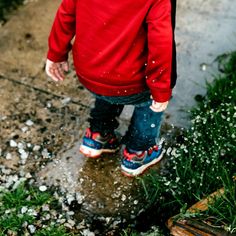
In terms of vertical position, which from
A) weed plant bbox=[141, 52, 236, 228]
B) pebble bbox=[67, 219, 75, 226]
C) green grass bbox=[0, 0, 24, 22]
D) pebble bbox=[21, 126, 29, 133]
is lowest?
pebble bbox=[67, 219, 75, 226]

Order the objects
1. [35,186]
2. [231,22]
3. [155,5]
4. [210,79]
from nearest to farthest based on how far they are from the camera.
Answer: [155,5], [35,186], [210,79], [231,22]

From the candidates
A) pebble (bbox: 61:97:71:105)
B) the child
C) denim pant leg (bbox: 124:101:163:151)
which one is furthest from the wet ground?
the child

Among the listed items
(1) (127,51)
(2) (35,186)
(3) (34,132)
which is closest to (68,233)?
(2) (35,186)

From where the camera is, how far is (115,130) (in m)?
3.32

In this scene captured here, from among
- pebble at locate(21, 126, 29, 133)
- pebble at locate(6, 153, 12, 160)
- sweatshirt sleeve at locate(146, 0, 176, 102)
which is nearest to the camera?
sweatshirt sleeve at locate(146, 0, 176, 102)

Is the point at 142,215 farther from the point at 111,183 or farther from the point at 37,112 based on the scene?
the point at 37,112

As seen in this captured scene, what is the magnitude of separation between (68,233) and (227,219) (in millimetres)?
838

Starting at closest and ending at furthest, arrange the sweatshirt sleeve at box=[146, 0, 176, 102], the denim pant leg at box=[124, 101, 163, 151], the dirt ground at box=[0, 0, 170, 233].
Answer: the sweatshirt sleeve at box=[146, 0, 176, 102] → the denim pant leg at box=[124, 101, 163, 151] → the dirt ground at box=[0, 0, 170, 233]

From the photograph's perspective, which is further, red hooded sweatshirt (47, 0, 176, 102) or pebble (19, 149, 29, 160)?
pebble (19, 149, 29, 160)

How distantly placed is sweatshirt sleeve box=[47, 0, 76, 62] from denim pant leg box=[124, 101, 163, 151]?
0.49 metres

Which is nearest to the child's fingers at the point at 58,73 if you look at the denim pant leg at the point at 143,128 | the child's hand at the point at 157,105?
the denim pant leg at the point at 143,128

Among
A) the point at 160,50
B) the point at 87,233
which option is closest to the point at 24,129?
the point at 87,233

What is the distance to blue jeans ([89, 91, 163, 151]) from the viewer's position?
2.64 meters

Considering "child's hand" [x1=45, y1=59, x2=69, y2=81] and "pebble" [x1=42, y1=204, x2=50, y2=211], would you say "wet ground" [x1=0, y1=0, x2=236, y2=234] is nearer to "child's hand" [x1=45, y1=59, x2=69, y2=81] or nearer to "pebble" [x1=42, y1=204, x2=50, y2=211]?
"pebble" [x1=42, y1=204, x2=50, y2=211]
